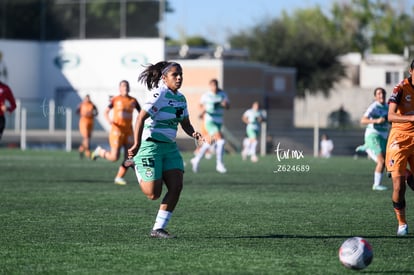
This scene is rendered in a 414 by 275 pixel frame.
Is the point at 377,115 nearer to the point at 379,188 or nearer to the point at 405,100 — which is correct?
the point at 379,188

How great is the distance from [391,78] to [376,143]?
69.8 meters

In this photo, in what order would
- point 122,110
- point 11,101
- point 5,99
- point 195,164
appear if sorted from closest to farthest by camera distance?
point 11,101 → point 5,99 → point 122,110 → point 195,164

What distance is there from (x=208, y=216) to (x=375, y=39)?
94334mm

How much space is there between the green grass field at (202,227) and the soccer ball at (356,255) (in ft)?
0.35

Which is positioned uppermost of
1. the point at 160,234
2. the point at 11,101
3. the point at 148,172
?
the point at 11,101

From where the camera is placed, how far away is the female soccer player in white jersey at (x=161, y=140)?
11156 millimetres

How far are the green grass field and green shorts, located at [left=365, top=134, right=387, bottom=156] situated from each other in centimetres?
87

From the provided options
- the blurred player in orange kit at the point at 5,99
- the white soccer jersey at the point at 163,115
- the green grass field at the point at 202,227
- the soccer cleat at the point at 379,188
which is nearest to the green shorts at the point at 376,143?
the soccer cleat at the point at 379,188

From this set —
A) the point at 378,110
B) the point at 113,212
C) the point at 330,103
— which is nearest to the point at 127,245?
the point at 113,212

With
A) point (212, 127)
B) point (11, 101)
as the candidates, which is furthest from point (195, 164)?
point (11, 101)

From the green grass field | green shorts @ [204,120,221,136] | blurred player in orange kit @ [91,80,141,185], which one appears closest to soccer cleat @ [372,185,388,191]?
the green grass field

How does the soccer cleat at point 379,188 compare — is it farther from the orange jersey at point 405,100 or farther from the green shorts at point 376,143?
the orange jersey at point 405,100

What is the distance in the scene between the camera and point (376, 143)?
20.1 m

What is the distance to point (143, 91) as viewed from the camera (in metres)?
49.0
